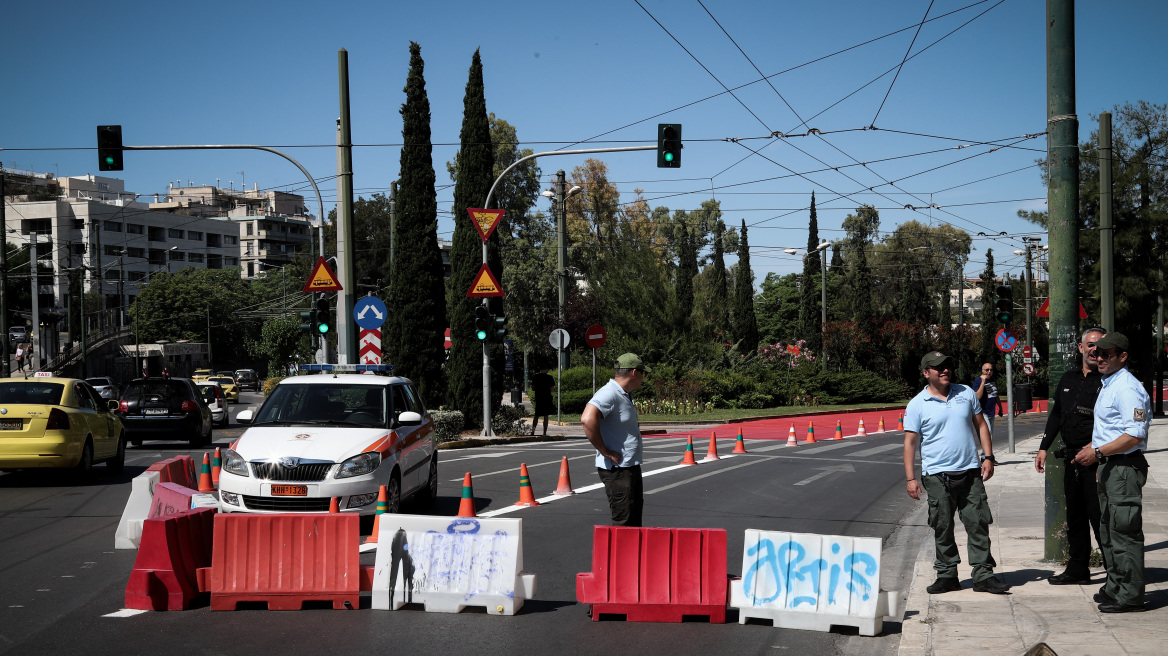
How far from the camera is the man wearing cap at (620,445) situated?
748 centimetres

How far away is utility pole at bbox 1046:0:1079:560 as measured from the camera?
8.74 m

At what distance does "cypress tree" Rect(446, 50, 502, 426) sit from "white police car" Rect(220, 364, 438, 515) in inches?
670

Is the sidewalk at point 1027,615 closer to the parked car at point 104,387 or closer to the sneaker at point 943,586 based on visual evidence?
the sneaker at point 943,586

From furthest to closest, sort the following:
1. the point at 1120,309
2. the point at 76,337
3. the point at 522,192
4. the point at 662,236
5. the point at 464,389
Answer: the point at 662,236 → the point at 76,337 → the point at 522,192 → the point at 1120,309 → the point at 464,389

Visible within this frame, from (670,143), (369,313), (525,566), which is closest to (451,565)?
(525,566)

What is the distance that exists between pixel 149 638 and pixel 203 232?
360 ft

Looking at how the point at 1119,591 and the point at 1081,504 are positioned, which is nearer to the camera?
the point at 1119,591

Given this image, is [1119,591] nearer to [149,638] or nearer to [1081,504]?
[1081,504]

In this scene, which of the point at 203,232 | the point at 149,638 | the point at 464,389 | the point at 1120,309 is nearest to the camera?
the point at 149,638

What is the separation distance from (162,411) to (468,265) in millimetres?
9419

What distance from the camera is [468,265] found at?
29938mm

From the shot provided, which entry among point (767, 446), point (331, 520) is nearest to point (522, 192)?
point (767, 446)

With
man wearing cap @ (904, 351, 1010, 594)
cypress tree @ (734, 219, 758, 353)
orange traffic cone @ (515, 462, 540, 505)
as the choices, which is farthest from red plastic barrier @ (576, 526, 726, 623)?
cypress tree @ (734, 219, 758, 353)

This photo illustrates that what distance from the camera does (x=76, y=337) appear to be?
77625 millimetres
